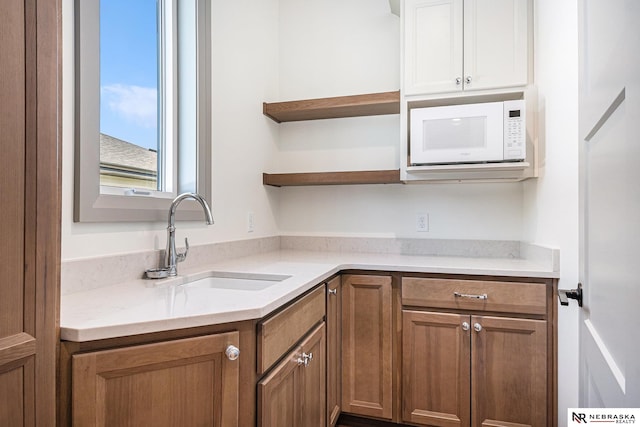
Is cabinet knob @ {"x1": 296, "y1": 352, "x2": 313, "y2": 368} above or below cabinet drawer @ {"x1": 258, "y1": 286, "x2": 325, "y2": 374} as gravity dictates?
below

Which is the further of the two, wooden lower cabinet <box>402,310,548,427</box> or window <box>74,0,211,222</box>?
wooden lower cabinet <box>402,310,548,427</box>

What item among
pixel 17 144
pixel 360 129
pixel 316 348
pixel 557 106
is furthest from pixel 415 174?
pixel 17 144

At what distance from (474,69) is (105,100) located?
180 centimetres

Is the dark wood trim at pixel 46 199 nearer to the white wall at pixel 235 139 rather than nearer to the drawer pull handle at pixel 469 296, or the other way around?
the white wall at pixel 235 139

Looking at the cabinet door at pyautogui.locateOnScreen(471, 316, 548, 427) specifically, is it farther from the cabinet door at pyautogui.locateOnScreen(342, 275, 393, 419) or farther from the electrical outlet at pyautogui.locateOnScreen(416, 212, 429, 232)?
the electrical outlet at pyautogui.locateOnScreen(416, 212, 429, 232)

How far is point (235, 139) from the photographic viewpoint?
2.09 meters

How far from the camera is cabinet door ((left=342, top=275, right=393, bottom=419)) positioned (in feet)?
6.09

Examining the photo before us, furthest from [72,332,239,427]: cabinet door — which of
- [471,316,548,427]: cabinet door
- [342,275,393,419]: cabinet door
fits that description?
[471,316,548,427]: cabinet door

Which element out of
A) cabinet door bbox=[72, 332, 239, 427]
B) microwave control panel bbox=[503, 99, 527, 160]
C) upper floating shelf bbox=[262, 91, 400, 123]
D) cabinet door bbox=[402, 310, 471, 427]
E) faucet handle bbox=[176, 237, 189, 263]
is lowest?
cabinet door bbox=[402, 310, 471, 427]

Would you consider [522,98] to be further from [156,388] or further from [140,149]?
[156,388]

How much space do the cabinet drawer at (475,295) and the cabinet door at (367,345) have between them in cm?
14

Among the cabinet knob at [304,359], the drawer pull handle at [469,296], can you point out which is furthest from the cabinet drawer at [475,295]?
the cabinet knob at [304,359]

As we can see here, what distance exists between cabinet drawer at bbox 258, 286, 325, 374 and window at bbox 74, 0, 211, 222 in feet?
2.32

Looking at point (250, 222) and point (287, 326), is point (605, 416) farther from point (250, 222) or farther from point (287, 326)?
point (250, 222)
